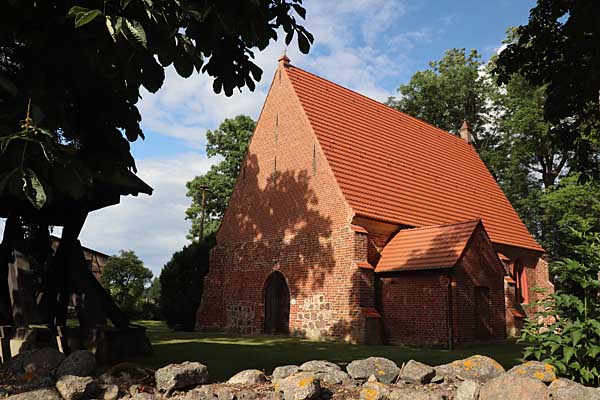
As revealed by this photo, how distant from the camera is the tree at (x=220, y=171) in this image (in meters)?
36.5

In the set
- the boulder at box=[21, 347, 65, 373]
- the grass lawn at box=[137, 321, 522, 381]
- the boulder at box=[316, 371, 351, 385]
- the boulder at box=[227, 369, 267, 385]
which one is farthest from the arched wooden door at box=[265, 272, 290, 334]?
the boulder at box=[21, 347, 65, 373]

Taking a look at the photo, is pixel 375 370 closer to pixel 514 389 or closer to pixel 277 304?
pixel 514 389

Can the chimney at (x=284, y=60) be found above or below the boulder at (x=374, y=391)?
above

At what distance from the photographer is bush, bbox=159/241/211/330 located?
22516 mm

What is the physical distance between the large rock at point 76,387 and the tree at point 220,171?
99.3 ft

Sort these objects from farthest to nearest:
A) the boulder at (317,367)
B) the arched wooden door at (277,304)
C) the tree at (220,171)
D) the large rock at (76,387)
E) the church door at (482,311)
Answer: the tree at (220,171)
the arched wooden door at (277,304)
the church door at (482,311)
the boulder at (317,367)
the large rock at (76,387)

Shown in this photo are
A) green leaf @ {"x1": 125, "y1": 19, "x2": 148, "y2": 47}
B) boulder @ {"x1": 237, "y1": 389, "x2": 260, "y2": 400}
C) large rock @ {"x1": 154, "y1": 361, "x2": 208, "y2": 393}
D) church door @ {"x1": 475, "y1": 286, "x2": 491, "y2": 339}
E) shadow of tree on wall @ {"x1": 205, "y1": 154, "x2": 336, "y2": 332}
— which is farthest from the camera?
shadow of tree on wall @ {"x1": 205, "y1": 154, "x2": 336, "y2": 332}

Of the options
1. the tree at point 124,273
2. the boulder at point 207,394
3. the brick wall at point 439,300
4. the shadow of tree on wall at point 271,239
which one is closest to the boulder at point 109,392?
the boulder at point 207,394

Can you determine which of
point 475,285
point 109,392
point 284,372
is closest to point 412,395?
Answer: point 284,372

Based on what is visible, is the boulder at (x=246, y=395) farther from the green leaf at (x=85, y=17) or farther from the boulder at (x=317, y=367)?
the green leaf at (x=85, y=17)

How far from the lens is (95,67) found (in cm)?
437

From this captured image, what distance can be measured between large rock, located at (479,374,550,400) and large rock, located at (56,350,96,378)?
15.2 feet

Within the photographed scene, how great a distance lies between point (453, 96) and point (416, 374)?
3256 centimetres

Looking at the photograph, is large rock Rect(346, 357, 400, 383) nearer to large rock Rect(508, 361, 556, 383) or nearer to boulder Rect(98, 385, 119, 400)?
large rock Rect(508, 361, 556, 383)
